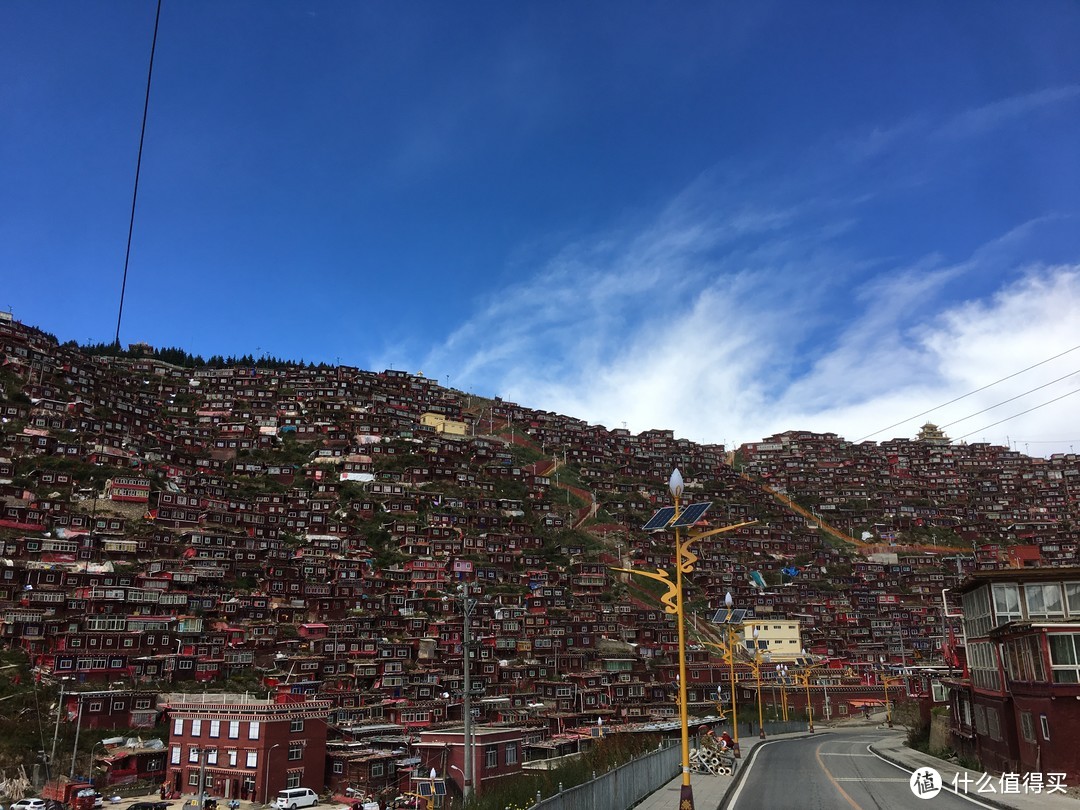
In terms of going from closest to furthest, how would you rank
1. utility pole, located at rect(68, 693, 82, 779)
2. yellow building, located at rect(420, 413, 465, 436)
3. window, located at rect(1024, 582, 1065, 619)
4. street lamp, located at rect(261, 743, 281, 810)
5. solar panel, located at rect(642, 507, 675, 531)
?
solar panel, located at rect(642, 507, 675, 531) → window, located at rect(1024, 582, 1065, 619) → street lamp, located at rect(261, 743, 281, 810) → utility pole, located at rect(68, 693, 82, 779) → yellow building, located at rect(420, 413, 465, 436)

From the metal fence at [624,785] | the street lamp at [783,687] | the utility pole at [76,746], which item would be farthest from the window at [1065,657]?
the street lamp at [783,687]

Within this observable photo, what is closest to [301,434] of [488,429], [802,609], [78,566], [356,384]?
[356,384]

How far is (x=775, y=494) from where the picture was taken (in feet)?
545

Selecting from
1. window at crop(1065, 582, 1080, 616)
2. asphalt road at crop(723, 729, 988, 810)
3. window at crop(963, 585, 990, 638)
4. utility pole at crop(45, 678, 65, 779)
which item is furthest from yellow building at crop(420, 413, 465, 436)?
window at crop(1065, 582, 1080, 616)

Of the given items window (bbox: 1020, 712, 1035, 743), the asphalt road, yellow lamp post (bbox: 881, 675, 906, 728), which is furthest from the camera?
yellow lamp post (bbox: 881, 675, 906, 728)

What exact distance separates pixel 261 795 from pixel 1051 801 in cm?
4020

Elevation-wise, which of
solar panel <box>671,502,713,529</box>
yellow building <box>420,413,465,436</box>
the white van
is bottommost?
the white van

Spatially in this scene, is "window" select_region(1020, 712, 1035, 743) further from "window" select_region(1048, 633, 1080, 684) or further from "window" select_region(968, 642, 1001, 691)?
"window" select_region(968, 642, 1001, 691)

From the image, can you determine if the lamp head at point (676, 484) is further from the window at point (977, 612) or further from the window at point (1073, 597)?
the window at point (977, 612)

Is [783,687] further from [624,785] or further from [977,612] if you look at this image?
[624,785]

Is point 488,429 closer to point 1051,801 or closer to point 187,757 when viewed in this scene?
point 187,757

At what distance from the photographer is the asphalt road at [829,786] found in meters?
18.9

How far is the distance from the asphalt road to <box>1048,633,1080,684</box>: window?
15.6ft

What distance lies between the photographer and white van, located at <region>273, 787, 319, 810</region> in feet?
138
